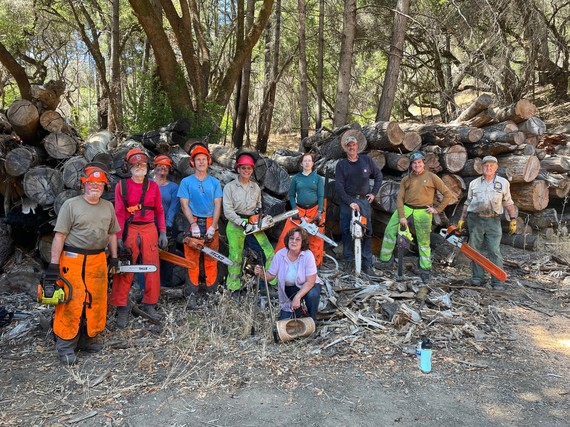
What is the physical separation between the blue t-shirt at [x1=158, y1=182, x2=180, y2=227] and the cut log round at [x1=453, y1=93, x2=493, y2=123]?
5.53 metres

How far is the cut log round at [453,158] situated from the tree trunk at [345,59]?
3.36 meters

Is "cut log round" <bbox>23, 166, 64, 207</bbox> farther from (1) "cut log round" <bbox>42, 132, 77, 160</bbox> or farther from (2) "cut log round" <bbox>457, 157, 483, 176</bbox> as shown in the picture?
(2) "cut log round" <bbox>457, 157, 483, 176</bbox>

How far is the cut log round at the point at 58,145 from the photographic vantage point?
685cm

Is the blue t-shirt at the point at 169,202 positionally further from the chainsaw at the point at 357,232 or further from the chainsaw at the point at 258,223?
the chainsaw at the point at 357,232

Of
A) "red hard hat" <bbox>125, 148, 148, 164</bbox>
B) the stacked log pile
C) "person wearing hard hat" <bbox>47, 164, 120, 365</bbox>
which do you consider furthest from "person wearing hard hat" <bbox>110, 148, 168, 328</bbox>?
the stacked log pile

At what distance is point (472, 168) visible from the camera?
26.1 feet

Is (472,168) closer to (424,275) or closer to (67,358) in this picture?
(424,275)

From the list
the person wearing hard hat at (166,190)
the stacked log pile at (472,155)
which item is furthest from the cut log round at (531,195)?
the person wearing hard hat at (166,190)

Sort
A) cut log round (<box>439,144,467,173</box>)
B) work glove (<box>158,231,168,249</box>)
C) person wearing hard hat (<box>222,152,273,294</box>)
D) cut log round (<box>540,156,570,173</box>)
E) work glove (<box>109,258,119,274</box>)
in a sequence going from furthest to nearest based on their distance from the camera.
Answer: cut log round (<box>540,156,570,173</box>) → cut log round (<box>439,144,467,173</box>) → person wearing hard hat (<box>222,152,273,294</box>) → work glove (<box>158,231,168,249</box>) → work glove (<box>109,258,119,274</box>)

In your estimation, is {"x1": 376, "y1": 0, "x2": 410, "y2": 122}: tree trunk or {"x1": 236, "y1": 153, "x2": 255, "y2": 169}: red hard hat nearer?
{"x1": 236, "y1": 153, "x2": 255, "y2": 169}: red hard hat

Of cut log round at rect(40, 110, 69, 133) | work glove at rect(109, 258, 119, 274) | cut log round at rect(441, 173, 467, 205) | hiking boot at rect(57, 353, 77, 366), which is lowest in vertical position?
hiking boot at rect(57, 353, 77, 366)

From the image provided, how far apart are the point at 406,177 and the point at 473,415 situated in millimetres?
3847

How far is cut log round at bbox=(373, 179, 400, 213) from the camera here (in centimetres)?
754

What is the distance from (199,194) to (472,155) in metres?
4.93
